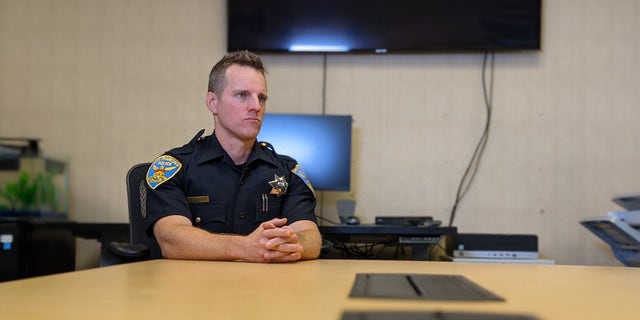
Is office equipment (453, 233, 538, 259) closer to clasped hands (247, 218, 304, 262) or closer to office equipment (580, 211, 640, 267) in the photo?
office equipment (580, 211, 640, 267)

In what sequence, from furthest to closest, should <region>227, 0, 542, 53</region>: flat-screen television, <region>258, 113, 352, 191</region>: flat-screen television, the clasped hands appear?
1. <region>227, 0, 542, 53</region>: flat-screen television
2. <region>258, 113, 352, 191</region>: flat-screen television
3. the clasped hands

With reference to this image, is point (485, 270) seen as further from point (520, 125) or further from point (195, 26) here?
point (195, 26)

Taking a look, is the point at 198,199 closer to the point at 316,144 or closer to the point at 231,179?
the point at 231,179

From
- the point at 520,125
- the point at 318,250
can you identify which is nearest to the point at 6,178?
the point at 318,250

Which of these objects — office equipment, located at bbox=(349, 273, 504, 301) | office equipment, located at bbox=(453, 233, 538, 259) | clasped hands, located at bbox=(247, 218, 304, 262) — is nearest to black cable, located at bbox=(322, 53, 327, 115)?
office equipment, located at bbox=(453, 233, 538, 259)

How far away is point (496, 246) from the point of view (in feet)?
9.25

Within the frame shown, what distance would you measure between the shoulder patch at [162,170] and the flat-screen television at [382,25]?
1456 mm

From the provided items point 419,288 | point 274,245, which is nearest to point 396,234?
point 274,245

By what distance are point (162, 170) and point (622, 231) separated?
1.82 meters

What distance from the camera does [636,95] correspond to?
325cm

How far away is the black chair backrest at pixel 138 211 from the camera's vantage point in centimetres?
196

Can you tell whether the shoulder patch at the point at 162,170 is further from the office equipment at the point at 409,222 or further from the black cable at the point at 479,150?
the black cable at the point at 479,150

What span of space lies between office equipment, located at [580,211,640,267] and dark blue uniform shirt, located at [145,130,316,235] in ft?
4.21

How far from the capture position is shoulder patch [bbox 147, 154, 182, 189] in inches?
76.6
